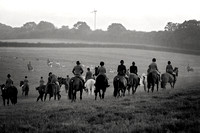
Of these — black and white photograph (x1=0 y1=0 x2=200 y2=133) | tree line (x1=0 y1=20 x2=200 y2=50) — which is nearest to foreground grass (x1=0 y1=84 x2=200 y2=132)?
black and white photograph (x1=0 y1=0 x2=200 y2=133)

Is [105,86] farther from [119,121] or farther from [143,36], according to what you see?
[143,36]

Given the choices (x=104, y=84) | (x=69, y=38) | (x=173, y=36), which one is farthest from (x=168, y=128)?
(x=69, y=38)

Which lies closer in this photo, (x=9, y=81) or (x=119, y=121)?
(x=119, y=121)

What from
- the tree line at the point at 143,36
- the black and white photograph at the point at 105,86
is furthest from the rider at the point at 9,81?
the tree line at the point at 143,36

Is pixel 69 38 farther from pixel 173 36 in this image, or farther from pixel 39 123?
pixel 39 123

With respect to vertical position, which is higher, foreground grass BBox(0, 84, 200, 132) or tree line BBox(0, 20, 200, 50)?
tree line BBox(0, 20, 200, 50)

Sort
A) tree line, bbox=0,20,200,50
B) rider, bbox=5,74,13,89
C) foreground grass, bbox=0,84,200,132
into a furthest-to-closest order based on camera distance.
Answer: tree line, bbox=0,20,200,50
rider, bbox=5,74,13,89
foreground grass, bbox=0,84,200,132

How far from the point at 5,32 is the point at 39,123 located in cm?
12340

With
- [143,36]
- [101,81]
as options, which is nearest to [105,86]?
[101,81]

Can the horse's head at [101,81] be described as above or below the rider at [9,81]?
above

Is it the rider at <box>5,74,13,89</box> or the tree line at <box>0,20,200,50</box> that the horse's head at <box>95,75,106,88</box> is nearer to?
the rider at <box>5,74,13,89</box>

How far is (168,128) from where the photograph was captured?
7.70m

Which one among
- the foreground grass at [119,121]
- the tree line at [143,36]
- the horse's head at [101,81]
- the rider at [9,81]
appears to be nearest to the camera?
the foreground grass at [119,121]

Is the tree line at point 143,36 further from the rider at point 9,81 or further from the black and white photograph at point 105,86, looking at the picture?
the rider at point 9,81
